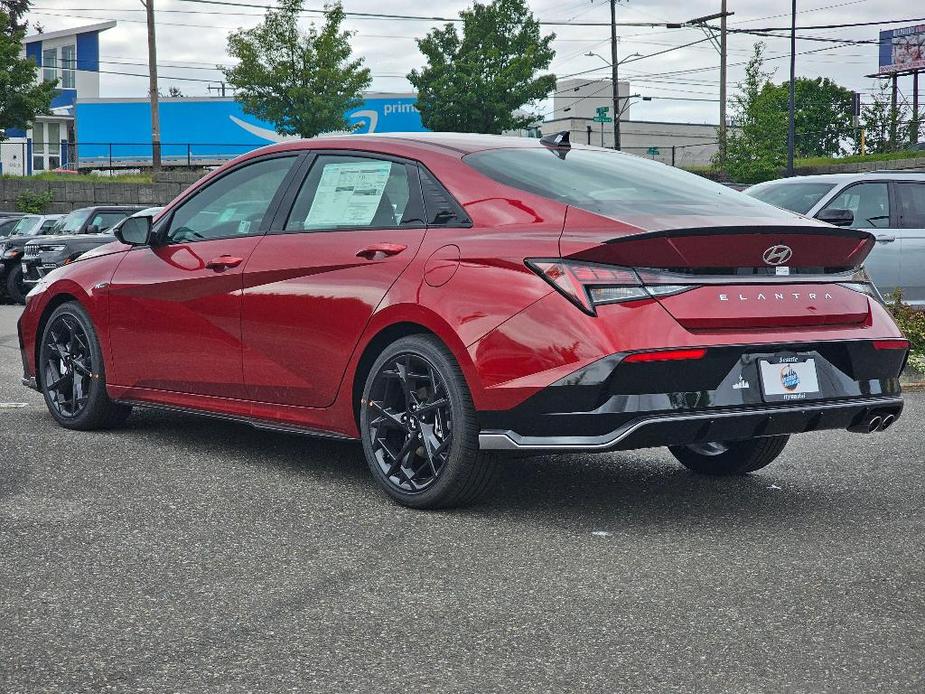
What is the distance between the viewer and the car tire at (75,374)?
279 inches

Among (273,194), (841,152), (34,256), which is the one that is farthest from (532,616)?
(841,152)

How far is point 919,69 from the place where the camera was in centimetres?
6694

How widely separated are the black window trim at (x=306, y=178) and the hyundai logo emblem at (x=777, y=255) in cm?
135

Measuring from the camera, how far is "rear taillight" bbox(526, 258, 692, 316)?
4676 millimetres

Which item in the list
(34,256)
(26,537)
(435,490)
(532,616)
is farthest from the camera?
(34,256)

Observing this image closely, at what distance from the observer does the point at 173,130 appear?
49.5 meters

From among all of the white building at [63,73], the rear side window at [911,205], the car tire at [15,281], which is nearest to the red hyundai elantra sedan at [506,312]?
the rear side window at [911,205]

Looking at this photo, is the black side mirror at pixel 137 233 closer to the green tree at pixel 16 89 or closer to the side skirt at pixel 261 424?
the side skirt at pixel 261 424

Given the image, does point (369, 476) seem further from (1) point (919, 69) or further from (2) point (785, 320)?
(1) point (919, 69)

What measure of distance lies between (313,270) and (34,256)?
617 inches

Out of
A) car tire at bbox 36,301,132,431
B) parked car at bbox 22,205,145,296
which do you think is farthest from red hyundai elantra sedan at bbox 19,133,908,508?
parked car at bbox 22,205,145,296

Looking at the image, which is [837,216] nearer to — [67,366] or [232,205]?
[232,205]

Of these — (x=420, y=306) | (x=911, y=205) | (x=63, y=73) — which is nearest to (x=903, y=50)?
(x=63, y=73)

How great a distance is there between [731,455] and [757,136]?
1803 inches
